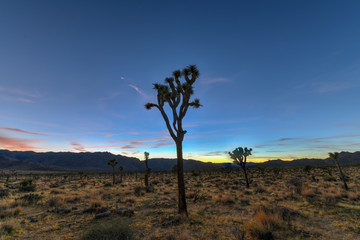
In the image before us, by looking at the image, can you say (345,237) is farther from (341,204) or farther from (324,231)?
(341,204)

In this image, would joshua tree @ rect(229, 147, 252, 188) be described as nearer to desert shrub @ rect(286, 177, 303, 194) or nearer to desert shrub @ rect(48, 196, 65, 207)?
desert shrub @ rect(286, 177, 303, 194)

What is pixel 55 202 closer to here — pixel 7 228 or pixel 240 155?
pixel 7 228

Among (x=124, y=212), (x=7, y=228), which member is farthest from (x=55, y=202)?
(x=124, y=212)

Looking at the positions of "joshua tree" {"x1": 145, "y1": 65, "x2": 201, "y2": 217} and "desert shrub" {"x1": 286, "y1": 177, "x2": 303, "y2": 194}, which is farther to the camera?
"desert shrub" {"x1": 286, "y1": 177, "x2": 303, "y2": 194}

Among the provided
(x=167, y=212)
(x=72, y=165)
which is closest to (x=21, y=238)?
(x=167, y=212)

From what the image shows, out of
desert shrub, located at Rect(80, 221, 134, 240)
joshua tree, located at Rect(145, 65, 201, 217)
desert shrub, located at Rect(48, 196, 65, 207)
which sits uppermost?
joshua tree, located at Rect(145, 65, 201, 217)

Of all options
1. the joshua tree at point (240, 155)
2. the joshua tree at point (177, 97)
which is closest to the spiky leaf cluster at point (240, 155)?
the joshua tree at point (240, 155)

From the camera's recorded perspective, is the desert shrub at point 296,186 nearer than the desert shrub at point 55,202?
No

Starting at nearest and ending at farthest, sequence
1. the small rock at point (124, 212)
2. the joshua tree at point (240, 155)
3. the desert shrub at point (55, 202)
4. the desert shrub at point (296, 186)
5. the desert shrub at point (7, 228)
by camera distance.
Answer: the desert shrub at point (7, 228) < the small rock at point (124, 212) < the desert shrub at point (55, 202) < the desert shrub at point (296, 186) < the joshua tree at point (240, 155)

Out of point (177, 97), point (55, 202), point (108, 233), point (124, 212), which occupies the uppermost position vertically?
point (177, 97)

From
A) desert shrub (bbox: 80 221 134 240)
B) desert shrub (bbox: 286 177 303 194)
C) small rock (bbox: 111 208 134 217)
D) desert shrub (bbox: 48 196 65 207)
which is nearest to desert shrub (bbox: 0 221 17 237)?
small rock (bbox: 111 208 134 217)

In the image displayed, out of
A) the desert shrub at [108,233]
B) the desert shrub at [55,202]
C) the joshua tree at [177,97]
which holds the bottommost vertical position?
the desert shrub at [55,202]

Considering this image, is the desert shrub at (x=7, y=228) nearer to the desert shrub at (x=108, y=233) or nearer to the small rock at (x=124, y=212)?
the small rock at (x=124, y=212)

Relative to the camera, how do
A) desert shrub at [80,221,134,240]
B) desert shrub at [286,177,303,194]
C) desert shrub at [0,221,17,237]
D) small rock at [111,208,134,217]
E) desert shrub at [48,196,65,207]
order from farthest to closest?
desert shrub at [286,177,303,194] < desert shrub at [48,196,65,207] < small rock at [111,208,134,217] < desert shrub at [0,221,17,237] < desert shrub at [80,221,134,240]
